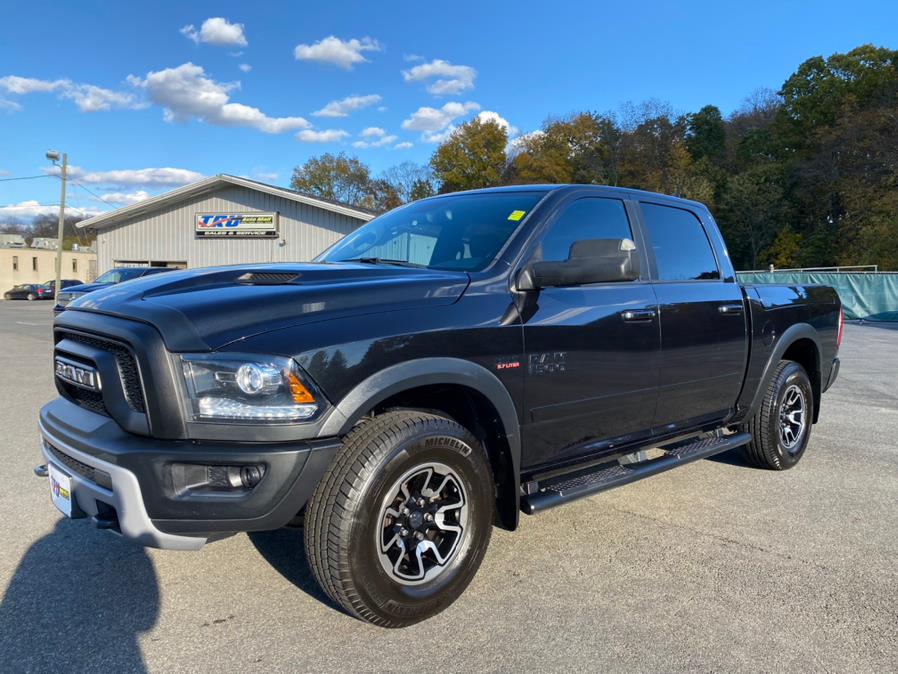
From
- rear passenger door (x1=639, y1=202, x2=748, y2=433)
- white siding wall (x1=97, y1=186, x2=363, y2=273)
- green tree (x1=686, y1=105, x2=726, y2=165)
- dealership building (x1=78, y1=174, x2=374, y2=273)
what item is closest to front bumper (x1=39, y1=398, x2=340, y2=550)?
rear passenger door (x1=639, y1=202, x2=748, y2=433)

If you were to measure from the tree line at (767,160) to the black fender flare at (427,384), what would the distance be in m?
39.3

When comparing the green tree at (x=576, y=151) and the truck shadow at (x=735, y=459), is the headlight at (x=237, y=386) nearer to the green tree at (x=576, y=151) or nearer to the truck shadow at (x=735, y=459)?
the truck shadow at (x=735, y=459)

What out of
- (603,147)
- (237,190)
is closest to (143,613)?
(237,190)


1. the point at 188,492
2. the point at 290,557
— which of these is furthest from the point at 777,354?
the point at 188,492

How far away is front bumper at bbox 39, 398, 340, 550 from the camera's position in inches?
91.1

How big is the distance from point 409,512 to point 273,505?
60 centimetres

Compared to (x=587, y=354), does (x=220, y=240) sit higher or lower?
higher

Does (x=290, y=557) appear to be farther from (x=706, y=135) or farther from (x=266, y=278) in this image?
(x=706, y=135)

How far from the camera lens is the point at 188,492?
92.1 inches

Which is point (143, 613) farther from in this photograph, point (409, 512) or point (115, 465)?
point (409, 512)

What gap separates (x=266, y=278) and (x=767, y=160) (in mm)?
60266

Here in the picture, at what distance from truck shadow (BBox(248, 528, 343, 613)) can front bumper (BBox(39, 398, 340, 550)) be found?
610 mm

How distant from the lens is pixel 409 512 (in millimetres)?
2736

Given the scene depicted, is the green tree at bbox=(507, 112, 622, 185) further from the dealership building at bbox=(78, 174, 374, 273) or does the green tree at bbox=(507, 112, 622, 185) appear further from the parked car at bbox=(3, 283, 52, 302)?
the parked car at bbox=(3, 283, 52, 302)
